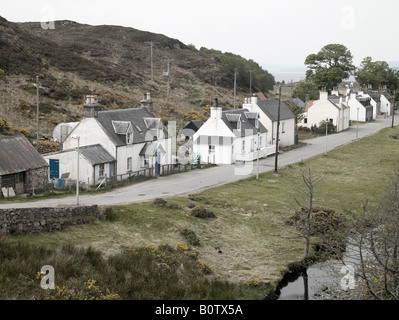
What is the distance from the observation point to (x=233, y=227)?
31516mm

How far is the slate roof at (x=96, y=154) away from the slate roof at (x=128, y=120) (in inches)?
47.4

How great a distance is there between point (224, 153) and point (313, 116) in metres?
38.4

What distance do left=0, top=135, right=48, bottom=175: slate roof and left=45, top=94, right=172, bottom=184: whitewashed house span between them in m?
2.92

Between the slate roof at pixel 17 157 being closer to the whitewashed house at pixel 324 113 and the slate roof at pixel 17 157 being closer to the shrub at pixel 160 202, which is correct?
the shrub at pixel 160 202

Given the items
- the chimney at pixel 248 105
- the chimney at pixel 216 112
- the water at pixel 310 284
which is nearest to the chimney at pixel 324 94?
the chimney at pixel 248 105

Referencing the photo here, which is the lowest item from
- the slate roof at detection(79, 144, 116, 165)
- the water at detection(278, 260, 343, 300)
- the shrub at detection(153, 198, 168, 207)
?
the water at detection(278, 260, 343, 300)

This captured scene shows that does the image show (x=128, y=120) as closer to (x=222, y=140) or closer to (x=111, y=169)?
(x=111, y=169)

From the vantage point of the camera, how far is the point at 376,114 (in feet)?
361

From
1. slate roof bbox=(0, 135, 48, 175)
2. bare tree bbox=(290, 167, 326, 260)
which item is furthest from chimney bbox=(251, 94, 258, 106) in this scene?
slate roof bbox=(0, 135, 48, 175)

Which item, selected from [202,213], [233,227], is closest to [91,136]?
[202,213]

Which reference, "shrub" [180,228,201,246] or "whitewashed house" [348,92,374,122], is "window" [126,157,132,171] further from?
"whitewashed house" [348,92,374,122]

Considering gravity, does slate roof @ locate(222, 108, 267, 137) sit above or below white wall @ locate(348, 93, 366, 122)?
below

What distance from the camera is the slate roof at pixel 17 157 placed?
31.5 m

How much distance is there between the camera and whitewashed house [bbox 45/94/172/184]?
37000 mm
